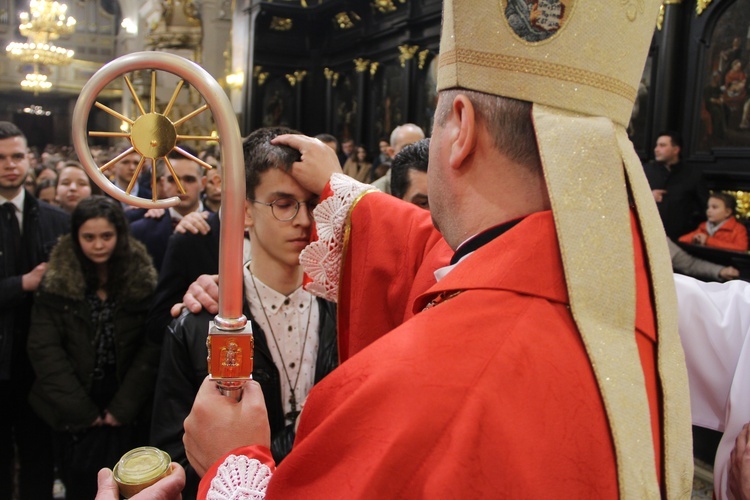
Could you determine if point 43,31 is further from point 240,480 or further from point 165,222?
point 240,480

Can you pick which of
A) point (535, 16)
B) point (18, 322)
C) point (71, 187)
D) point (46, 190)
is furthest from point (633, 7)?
point (46, 190)

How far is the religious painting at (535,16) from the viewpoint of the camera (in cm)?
104

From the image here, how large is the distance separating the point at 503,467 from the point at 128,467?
0.72 meters

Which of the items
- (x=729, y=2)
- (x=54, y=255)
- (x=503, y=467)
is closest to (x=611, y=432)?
(x=503, y=467)

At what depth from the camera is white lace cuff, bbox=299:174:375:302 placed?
74.2 inches

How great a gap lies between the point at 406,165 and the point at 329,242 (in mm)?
1398

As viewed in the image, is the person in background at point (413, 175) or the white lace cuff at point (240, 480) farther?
the person in background at point (413, 175)

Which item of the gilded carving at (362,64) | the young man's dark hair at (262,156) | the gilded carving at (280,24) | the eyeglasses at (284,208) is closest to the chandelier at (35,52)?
the gilded carving at (280,24)

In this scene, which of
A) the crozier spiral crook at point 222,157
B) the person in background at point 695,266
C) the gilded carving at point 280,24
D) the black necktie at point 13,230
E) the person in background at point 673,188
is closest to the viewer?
the crozier spiral crook at point 222,157

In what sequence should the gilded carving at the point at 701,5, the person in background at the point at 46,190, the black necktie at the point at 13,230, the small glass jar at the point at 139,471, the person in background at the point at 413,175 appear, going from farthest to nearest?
the gilded carving at the point at 701,5 → the person in background at the point at 46,190 → the black necktie at the point at 13,230 → the person in background at the point at 413,175 → the small glass jar at the point at 139,471

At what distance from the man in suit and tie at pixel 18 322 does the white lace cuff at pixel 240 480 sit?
8.15 ft

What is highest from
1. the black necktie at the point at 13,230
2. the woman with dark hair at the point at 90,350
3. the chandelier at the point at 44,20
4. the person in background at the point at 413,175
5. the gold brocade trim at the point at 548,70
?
the chandelier at the point at 44,20

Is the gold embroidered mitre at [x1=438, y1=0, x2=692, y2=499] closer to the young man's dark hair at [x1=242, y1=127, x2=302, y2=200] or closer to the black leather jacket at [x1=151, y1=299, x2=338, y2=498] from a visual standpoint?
the young man's dark hair at [x1=242, y1=127, x2=302, y2=200]

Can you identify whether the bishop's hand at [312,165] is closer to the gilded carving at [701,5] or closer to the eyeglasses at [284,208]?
the eyeglasses at [284,208]
